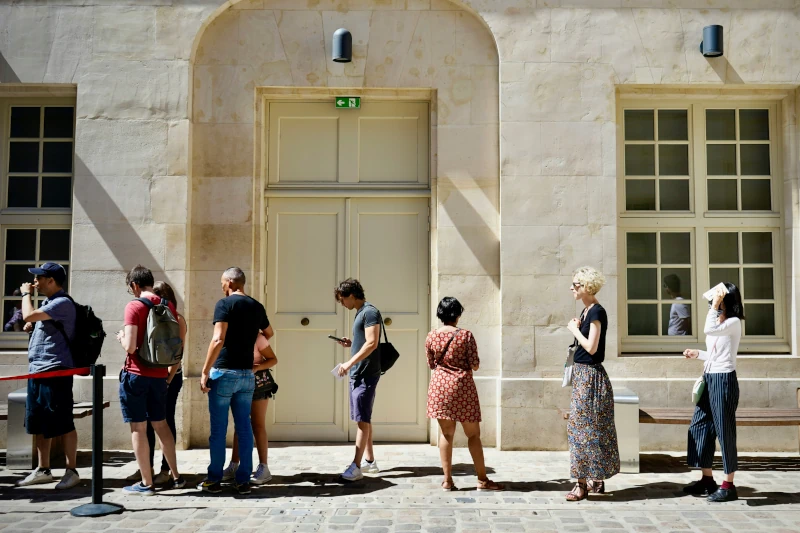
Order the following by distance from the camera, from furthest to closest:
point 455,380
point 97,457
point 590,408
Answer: point 455,380 < point 590,408 < point 97,457

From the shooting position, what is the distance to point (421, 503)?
5.93 m

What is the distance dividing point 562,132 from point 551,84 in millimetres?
510

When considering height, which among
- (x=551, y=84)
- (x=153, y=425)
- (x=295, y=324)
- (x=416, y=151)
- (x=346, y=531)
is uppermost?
(x=551, y=84)

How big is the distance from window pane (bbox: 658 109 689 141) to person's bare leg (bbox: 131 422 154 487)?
5.92 m

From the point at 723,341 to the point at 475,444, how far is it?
208cm

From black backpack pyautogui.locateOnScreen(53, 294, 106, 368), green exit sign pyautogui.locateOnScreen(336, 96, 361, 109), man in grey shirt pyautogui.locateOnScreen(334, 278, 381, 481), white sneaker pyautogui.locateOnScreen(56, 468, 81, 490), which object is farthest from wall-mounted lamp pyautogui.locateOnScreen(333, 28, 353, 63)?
white sneaker pyautogui.locateOnScreen(56, 468, 81, 490)

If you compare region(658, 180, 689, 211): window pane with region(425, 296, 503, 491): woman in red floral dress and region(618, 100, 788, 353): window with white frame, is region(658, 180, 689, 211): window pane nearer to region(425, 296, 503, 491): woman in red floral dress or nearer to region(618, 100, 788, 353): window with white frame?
region(618, 100, 788, 353): window with white frame

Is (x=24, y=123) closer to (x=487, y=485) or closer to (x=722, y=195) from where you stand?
(x=487, y=485)

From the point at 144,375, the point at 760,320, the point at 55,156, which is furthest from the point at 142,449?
the point at 760,320

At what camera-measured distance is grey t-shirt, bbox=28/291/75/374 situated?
643 centimetres

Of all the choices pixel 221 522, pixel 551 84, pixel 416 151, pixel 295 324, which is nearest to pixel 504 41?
pixel 551 84

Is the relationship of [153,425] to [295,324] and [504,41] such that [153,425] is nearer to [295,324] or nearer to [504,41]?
[295,324]

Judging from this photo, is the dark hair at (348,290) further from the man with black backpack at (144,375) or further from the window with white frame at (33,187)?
the window with white frame at (33,187)

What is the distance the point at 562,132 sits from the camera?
8125 mm
